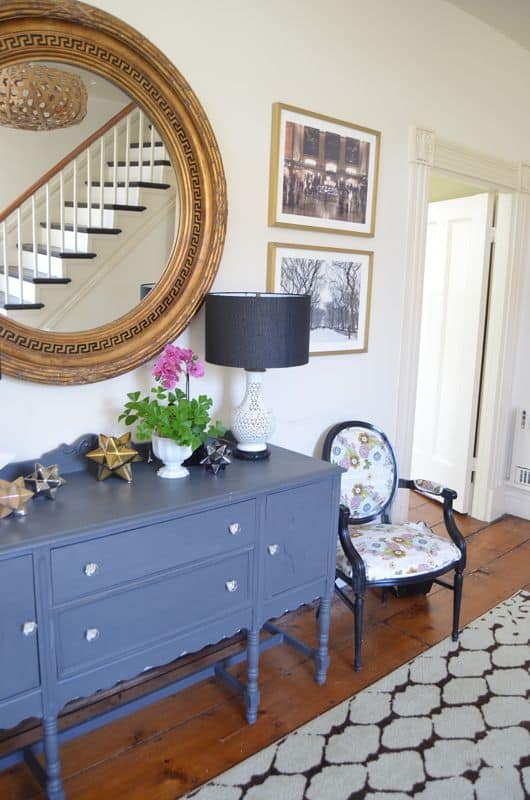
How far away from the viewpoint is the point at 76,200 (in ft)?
6.30

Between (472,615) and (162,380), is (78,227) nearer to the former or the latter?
(162,380)

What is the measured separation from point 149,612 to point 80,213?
1207mm

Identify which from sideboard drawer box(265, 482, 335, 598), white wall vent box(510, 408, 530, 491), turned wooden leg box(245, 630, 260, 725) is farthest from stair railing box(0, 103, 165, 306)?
white wall vent box(510, 408, 530, 491)

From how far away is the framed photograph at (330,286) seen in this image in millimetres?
2584

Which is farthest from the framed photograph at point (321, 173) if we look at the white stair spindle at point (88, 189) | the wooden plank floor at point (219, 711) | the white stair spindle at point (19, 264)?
the wooden plank floor at point (219, 711)

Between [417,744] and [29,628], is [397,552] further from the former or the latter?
[29,628]

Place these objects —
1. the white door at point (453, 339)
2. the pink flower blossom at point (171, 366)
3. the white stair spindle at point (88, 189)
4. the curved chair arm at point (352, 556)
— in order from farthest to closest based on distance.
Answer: the white door at point (453, 339) < the curved chair arm at point (352, 556) < the pink flower blossom at point (171, 366) < the white stair spindle at point (88, 189)

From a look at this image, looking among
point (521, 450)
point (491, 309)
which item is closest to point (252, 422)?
point (491, 309)

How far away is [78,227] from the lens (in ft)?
6.34

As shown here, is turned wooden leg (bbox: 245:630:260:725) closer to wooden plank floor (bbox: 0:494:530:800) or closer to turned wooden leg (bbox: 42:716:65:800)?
wooden plank floor (bbox: 0:494:530:800)

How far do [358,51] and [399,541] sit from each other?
81.8 inches

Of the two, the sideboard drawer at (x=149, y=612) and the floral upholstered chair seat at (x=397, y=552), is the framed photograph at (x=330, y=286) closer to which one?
the floral upholstered chair seat at (x=397, y=552)

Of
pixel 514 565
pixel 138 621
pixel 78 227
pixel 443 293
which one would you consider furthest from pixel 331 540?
pixel 443 293

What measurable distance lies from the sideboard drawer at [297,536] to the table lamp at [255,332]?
0.30 metres
